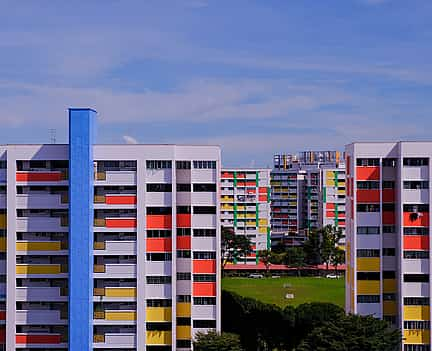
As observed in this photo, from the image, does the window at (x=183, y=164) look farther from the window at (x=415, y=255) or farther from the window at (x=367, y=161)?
the window at (x=415, y=255)

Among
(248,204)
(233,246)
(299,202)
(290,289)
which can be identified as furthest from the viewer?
(299,202)

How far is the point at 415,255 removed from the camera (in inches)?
919

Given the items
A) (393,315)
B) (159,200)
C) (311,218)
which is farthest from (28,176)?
(311,218)

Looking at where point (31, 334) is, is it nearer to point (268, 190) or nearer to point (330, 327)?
point (330, 327)

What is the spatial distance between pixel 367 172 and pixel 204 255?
6.39m

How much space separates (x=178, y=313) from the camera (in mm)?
23859

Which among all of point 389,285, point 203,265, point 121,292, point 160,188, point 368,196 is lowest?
point 121,292

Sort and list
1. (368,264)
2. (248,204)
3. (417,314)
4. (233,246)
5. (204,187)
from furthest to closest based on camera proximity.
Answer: (248,204)
(233,246)
(204,187)
(368,264)
(417,314)

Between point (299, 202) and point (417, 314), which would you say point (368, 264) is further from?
point (299, 202)

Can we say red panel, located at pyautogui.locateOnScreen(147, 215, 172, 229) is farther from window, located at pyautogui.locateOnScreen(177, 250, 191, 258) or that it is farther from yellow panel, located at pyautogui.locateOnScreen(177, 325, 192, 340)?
yellow panel, located at pyautogui.locateOnScreen(177, 325, 192, 340)

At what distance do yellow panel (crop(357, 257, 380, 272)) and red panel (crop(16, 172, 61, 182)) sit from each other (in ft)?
35.7

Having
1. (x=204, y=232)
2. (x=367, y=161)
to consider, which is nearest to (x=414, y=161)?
(x=367, y=161)

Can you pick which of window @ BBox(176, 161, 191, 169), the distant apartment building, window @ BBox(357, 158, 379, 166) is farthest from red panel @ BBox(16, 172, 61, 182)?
the distant apartment building

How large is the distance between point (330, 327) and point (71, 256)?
885 cm
